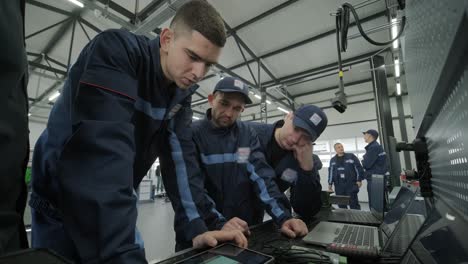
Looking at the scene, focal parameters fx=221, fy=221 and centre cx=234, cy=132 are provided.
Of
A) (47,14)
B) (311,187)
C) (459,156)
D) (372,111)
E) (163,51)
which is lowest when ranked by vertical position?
(311,187)

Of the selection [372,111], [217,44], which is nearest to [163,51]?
[217,44]

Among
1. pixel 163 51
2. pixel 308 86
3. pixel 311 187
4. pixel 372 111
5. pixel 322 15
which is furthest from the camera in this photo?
pixel 372 111

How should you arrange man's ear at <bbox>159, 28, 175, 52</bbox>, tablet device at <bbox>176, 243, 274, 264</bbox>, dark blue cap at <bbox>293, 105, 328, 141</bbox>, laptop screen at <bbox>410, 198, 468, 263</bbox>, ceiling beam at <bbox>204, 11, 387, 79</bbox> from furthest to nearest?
ceiling beam at <bbox>204, 11, 387, 79</bbox> → dark blue cap at <bbox>293, 105, 328, 141</bbox> → man's ear at <bbox>159, 28, 175, 52</bbox> → tablet device at <bbox>176, 243, 274, 264</bbox> → laptop screen at <bbox>410, 198, 468, 263</bbox>

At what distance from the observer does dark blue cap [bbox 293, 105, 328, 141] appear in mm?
1158

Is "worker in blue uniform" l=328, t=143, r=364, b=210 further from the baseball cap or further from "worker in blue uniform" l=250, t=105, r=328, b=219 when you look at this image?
the baseball cap

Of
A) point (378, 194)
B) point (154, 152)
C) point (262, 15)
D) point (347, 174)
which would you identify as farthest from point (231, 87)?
point (347, 174)

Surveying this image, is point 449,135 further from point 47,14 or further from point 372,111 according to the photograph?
point 372,111

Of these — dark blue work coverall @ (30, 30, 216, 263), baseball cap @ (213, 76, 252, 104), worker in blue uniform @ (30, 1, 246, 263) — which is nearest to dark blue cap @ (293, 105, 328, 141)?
baseball cap @ (213, 76, 252, 104)

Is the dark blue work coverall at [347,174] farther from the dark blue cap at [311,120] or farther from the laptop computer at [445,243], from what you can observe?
the laptop computer at [445,243]

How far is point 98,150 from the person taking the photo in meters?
0.39

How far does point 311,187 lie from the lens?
3.83ft

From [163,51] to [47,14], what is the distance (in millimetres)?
4488

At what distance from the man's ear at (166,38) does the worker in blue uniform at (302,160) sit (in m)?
0.76

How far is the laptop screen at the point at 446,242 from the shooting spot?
10.5 inches
